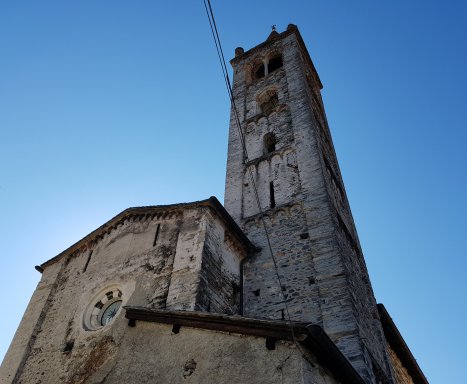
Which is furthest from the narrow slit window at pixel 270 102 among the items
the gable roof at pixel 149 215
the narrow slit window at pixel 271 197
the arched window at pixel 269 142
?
the gable roof at pixel 149 215

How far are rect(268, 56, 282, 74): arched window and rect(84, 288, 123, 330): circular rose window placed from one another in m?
15.4

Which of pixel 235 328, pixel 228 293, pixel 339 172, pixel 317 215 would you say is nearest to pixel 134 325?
pixel 235 328

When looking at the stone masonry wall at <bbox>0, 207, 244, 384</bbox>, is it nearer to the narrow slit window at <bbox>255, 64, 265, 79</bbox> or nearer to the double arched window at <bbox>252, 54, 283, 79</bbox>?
the narrow slit window at <bbox>255, 64, 265, 79</bbox>

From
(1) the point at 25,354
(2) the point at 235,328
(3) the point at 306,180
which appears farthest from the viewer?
(3) the point at 306,180

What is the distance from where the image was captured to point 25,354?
9461 millimetres

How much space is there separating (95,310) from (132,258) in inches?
52.8

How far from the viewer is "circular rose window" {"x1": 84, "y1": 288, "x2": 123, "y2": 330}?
9203mm

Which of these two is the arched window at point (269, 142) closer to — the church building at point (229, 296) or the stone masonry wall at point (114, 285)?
the church building at point (229, 296)

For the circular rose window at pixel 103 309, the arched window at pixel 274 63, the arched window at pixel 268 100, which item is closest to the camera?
the circular rose window at pixel 103 309

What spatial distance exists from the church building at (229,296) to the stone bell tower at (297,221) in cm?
4

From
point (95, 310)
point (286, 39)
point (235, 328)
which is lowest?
point (235, 328)

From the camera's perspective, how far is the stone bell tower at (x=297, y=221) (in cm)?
1005

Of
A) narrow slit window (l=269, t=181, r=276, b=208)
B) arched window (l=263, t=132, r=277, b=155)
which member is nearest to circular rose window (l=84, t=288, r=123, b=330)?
narrow slit window (l=269, t=181, r=276, b=208)

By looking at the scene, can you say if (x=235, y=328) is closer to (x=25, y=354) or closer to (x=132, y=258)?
(x=132, y=258)
